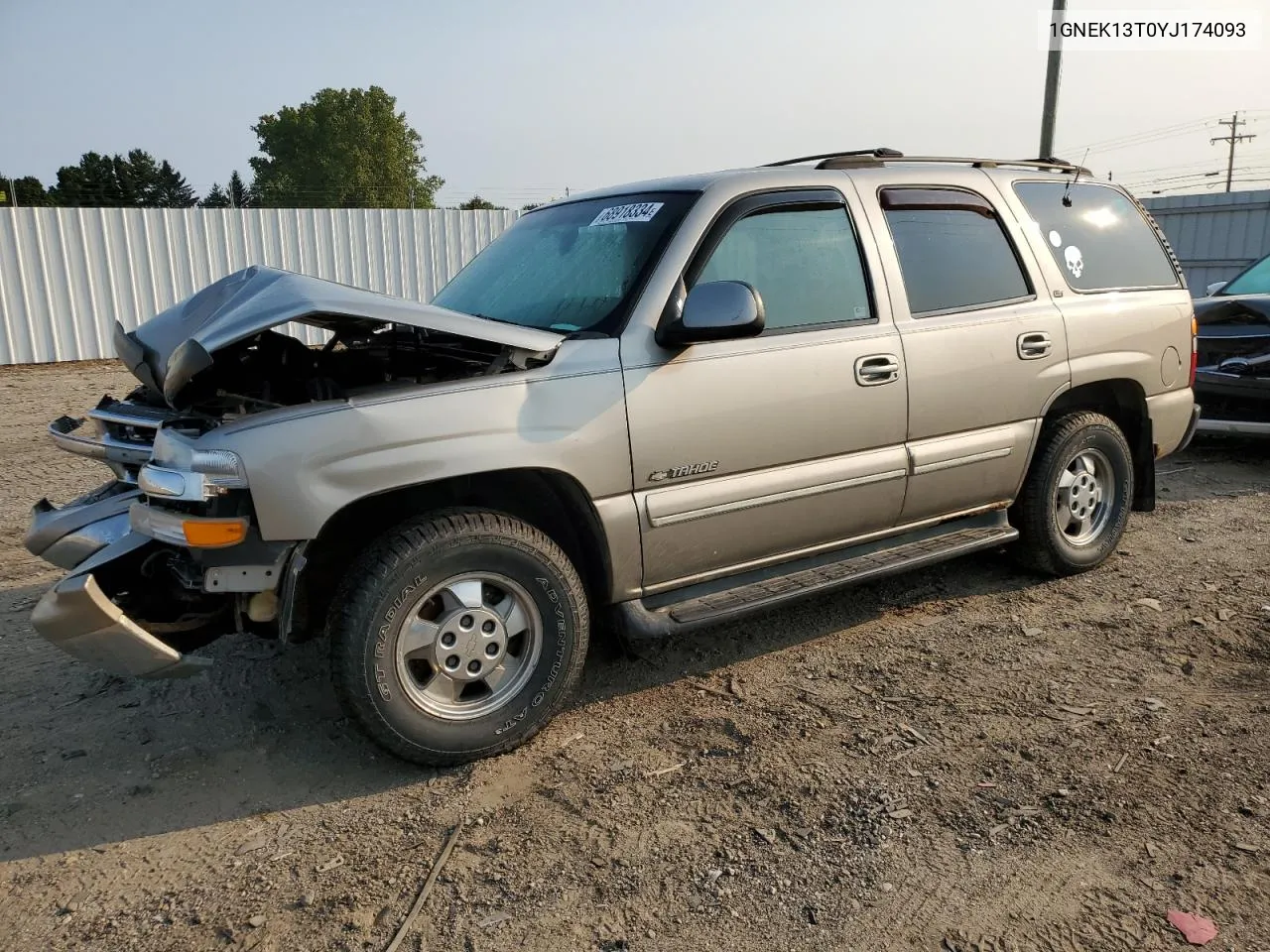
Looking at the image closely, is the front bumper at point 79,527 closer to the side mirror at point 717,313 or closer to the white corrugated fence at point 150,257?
the side mirror at point 717,313

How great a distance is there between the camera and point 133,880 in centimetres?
271

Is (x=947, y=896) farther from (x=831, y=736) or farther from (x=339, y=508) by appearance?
(x=339, y=508)

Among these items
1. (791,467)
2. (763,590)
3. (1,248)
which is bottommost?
(763,590)

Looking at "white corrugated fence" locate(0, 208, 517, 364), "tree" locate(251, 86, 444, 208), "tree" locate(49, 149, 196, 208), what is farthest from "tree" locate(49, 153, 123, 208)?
"white corrugated fence" locate(0, 208, 517, 364)

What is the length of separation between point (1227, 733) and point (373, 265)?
51.8ft

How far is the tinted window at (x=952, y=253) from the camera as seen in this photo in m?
4.15

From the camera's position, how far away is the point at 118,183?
76.4 metres

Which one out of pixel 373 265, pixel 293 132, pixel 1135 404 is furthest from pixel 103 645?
pixel 293 132

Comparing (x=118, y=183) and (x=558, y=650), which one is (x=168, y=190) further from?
(x=558, y=650)

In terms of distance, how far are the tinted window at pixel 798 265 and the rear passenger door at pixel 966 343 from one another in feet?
0.70

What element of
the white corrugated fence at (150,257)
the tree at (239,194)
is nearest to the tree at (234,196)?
the tree at (239,194)

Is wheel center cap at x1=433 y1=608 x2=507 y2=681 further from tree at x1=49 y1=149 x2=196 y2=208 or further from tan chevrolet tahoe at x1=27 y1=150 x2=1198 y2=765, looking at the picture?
tree at x1=49 y1=149 x2=196 y2=208

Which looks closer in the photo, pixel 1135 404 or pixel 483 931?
pixel 483 931

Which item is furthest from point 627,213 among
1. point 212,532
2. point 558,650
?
point 212,532
